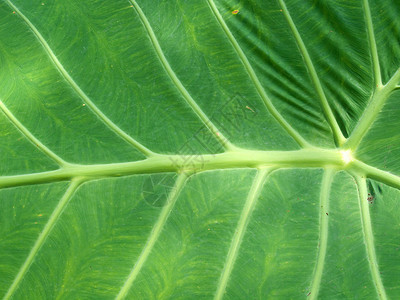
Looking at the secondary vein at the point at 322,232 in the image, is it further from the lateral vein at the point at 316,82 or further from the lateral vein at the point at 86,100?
the lateral vein at the point at 86,100

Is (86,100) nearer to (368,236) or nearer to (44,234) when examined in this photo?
(44,234)

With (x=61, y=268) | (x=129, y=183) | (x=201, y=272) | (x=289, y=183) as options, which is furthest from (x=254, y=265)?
(x=61, y=268)

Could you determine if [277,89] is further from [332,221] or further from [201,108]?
[332,221]

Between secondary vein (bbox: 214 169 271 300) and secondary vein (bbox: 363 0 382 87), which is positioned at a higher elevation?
secondary vein (bbox: 363 0 382 87)

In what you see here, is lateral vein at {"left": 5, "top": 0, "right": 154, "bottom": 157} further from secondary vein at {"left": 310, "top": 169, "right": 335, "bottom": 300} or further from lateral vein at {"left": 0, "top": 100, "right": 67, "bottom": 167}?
secondary vein at {"left": 310, "top": 169, "right": 335, "bottom": 300}

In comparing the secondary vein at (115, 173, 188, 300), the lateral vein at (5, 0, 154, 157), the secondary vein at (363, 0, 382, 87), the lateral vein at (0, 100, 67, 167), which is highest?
the secondary vein at (363, 0, 382, 87)

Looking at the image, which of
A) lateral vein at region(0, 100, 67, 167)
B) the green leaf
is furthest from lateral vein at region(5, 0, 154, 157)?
lateral vein at region(0, 100, 67, 167)
